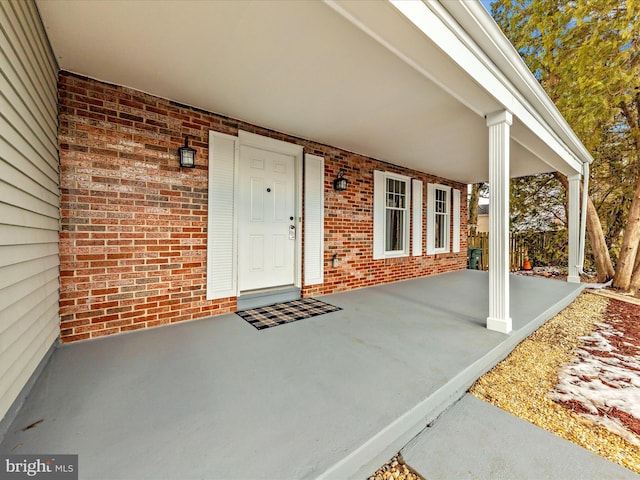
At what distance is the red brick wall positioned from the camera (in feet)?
7.59

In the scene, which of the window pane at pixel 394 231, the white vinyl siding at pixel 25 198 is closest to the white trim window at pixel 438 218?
the window pane at pixel 394 231

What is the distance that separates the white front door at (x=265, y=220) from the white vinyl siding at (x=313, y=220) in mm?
193

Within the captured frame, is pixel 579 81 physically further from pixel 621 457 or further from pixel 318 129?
pixel 621 457

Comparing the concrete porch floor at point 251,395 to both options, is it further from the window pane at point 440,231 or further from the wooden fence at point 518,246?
the wooden fence at point 518,246

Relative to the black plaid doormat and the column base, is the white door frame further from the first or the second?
the column base

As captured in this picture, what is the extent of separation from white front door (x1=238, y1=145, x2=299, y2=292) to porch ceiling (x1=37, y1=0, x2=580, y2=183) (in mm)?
513

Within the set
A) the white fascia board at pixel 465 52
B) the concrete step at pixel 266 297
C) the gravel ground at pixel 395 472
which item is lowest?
the gravel ground at pixel 395 472

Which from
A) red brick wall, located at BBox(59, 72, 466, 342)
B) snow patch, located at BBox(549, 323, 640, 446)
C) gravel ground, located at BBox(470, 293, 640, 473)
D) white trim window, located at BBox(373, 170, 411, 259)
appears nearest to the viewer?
gravel ground, located at BBox(470, 293, 640, 473)

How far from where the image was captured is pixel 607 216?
265 inches

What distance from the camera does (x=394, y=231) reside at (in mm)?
5398

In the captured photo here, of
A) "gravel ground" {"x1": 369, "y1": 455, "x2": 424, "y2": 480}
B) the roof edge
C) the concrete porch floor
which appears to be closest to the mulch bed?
the concrete porch floor

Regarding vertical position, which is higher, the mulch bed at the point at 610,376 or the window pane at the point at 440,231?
the window pane at the point at 440,231

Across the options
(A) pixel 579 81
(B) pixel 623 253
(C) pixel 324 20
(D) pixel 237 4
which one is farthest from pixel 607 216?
(D) pixel 237 4

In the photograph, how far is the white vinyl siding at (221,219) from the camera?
3.01 metres
